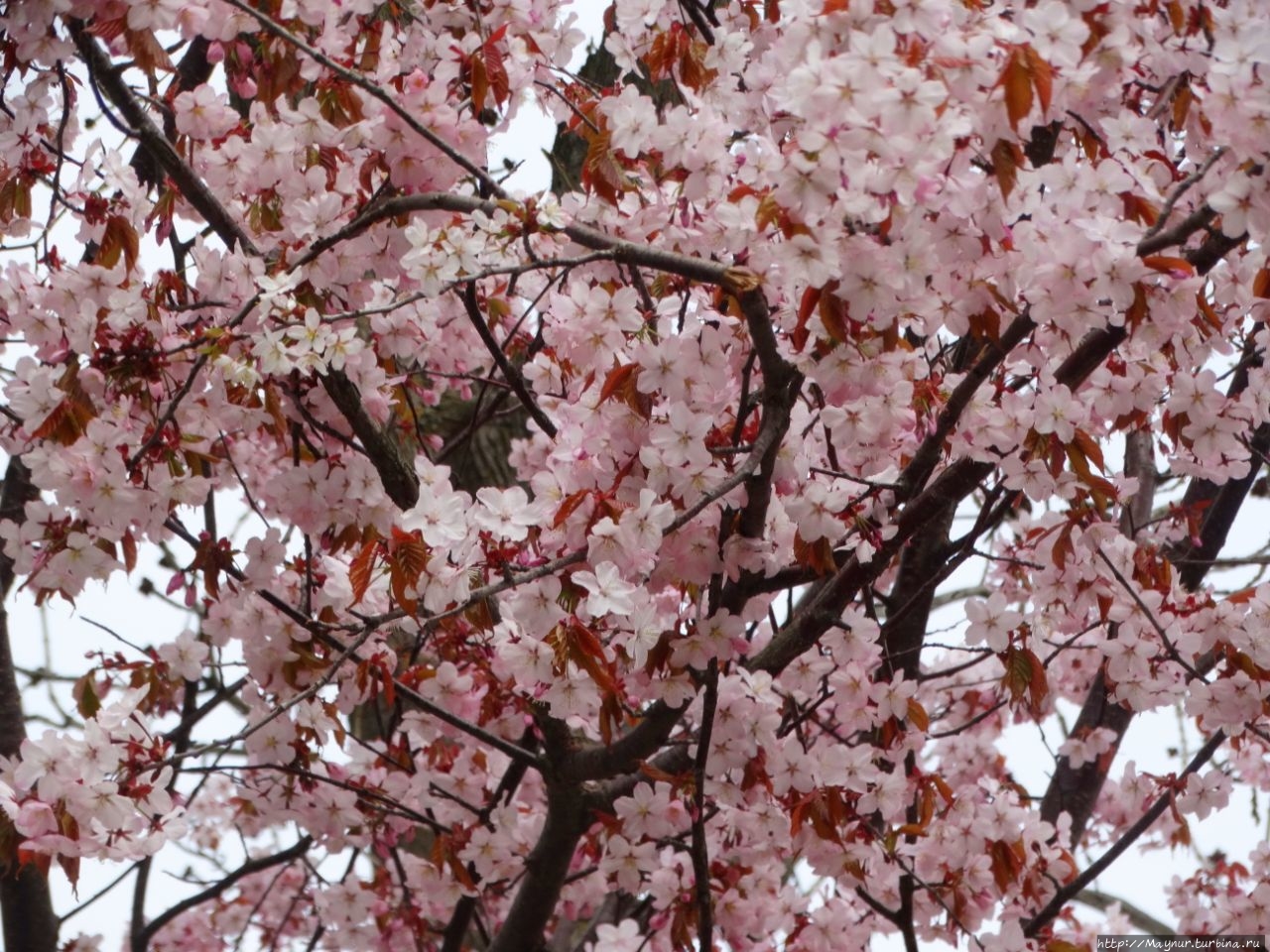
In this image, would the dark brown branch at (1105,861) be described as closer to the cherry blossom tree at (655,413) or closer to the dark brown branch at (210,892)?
the cherry blossom tree at (655,413)

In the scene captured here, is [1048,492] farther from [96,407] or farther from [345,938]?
[345,938]

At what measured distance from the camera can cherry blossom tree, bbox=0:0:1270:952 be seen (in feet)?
5.67

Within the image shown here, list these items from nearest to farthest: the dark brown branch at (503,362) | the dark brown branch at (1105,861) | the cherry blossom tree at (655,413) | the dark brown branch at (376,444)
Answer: the cherry blossom tree at (655,413), the dark brown branch at (503,362), the dark brown branch at (376,444), the dark brown branch at (1105,861)

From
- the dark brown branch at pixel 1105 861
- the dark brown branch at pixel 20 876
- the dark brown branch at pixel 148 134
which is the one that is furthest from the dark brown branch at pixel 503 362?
the dark brown branch at pixel 1105 861

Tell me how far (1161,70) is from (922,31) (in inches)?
18.7

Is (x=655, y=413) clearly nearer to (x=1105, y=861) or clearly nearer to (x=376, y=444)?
(x=376, y=444)

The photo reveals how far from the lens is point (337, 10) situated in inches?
99.7

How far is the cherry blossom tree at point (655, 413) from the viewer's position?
1729 mm

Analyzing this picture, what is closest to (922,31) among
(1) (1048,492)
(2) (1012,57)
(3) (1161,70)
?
(2) (1012,57)

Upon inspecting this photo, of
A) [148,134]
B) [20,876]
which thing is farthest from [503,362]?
[20,876]

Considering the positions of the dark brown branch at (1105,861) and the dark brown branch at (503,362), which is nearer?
the dark brown branch at (503,362)

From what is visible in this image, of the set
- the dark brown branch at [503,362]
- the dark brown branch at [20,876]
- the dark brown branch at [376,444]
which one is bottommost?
the dark brown branch at [20,876]

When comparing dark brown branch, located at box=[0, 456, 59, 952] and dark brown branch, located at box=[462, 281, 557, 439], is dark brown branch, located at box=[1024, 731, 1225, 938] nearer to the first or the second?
dark brown branch, located at box=[462, 281, 557, 439]

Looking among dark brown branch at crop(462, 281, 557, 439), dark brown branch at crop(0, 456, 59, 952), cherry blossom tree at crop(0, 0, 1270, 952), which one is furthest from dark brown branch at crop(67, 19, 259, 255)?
dark brown branch at crop(0, 456, 59, 952)
